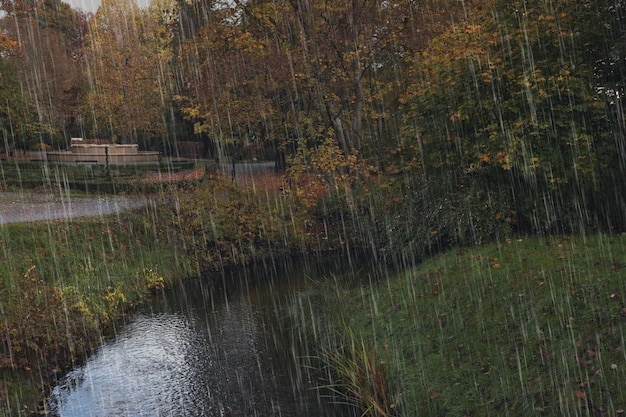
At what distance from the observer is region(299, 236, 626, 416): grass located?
703 cm

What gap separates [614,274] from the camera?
894 cm

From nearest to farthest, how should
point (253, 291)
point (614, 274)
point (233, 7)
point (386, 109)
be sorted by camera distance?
point (614, 274) < point (253, 291) < point (233, 7) < point (386, 109)

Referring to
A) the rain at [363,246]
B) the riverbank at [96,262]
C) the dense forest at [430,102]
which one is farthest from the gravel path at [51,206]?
the dense forest at [430,102]

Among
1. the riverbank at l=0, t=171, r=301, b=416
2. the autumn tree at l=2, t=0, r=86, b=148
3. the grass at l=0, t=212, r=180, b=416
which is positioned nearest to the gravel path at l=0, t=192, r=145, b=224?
the riverbank at l=0, t=171, r=301, b=416

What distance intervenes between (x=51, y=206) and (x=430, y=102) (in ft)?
47.5

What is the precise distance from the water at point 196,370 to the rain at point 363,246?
55mm

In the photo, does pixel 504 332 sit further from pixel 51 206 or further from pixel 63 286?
pixel 51 206

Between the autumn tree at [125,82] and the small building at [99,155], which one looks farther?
the autumn tree at [125,82]

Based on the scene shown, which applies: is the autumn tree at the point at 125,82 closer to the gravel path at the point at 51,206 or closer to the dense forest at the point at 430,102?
the dense forest at the point at 430,102

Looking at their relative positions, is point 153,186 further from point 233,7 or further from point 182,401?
point 182,401

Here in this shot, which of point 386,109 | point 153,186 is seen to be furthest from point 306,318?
point 386,109

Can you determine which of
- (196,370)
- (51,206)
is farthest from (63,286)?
(51,206)

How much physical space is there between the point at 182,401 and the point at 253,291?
7.11 meters

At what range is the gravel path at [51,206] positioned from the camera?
18.4 metres
